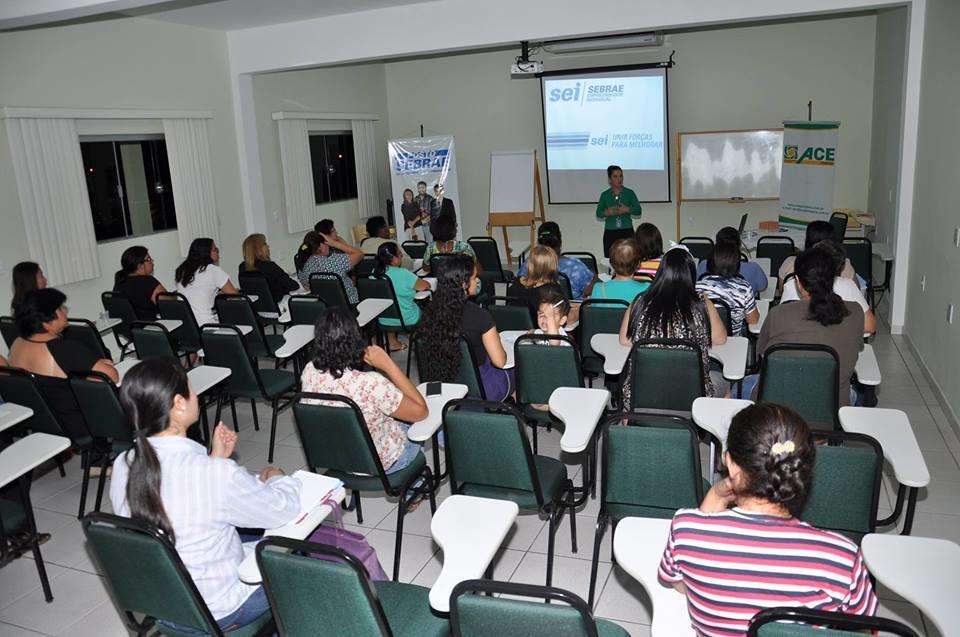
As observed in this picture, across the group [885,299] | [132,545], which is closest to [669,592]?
[132,545]

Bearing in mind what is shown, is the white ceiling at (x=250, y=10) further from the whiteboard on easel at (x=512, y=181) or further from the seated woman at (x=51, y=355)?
the seated woman at (x=51, y=355)

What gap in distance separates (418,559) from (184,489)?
64.9 inches

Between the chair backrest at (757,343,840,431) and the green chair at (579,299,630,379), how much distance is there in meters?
1.23

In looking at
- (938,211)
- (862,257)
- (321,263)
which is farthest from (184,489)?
(862,257)

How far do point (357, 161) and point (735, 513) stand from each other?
10.3 meters

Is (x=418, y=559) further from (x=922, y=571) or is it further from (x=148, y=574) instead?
(x=922, y=571)

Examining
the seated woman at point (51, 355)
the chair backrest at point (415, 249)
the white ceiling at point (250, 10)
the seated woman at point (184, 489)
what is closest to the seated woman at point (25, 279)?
the seated woman at point (51, 355)

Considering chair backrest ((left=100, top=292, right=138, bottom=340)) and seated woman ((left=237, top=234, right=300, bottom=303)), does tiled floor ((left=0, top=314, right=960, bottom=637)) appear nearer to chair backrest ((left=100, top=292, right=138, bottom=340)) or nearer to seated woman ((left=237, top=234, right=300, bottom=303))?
chair backrest ((left=100, top=292, right=138, bottom=340))

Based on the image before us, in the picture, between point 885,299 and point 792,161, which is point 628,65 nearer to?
point 792,161

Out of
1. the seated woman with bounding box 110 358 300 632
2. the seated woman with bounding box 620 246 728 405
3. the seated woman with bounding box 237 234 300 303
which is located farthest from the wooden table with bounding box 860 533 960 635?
the seated woman with bounding box 237 234 300 303

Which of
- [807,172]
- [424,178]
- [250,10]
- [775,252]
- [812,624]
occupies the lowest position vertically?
[812,624]

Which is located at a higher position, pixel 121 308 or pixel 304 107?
pixel 304 107

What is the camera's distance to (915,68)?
6.43 meters

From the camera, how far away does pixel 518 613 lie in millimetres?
1683
